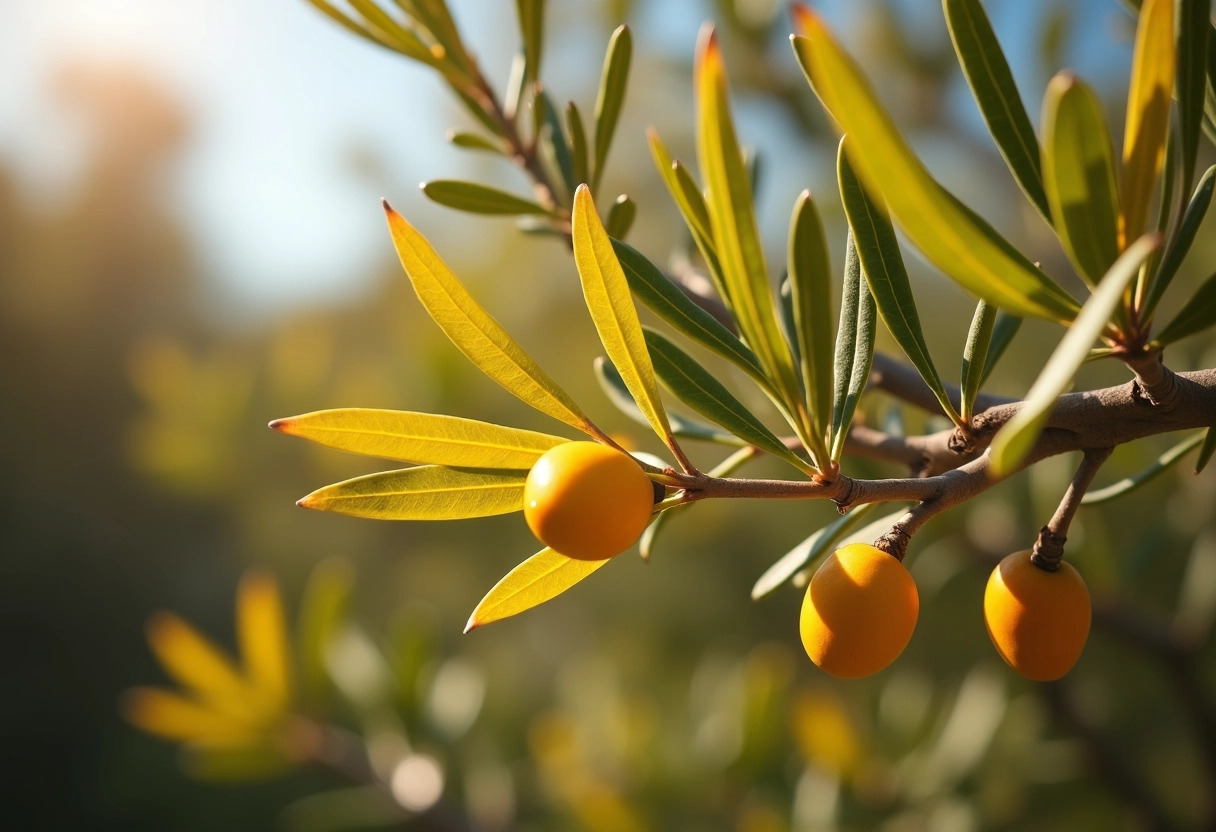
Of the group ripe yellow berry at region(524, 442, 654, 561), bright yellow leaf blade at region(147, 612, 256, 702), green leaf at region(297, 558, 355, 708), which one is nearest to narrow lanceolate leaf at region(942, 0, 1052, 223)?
ripe yellow berry at region(524, 442, 654, 561)

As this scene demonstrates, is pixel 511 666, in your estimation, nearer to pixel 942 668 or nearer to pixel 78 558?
pixel 942 668

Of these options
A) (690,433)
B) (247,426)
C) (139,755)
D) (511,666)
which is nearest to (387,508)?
(690,433)

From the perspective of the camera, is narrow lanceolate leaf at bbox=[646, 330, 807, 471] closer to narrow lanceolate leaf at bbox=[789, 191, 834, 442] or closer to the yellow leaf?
narrow lanceolate leaf at bbox=[789, 191, 834, 442]

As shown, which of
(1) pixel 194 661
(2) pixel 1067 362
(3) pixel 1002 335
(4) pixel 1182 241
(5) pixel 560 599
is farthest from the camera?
(5) pixel 560 599

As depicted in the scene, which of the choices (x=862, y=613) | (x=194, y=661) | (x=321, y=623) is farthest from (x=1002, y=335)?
(x=194, y=661)

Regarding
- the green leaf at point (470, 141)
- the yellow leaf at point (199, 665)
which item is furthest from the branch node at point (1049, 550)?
the yellow leaf at point (199, 665)

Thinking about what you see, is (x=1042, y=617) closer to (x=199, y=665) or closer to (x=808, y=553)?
(x=808, y=553)
